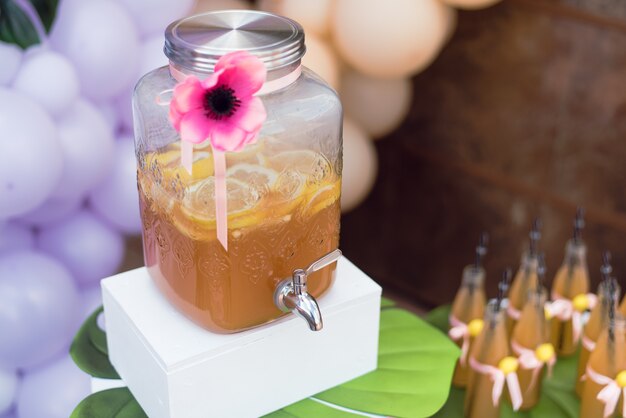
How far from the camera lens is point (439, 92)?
2.41 meters

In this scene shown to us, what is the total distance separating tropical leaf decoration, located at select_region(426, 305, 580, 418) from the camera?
1553 mm

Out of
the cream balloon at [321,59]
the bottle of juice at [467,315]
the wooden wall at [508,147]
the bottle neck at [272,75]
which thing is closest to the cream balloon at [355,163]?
the cream balloon at [321,59]

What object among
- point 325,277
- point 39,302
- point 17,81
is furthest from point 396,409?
point 17,81

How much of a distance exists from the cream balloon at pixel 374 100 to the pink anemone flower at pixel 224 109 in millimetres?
1125

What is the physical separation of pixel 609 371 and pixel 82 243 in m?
1.07

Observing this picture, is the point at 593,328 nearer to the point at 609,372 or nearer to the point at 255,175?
the point at 609,372

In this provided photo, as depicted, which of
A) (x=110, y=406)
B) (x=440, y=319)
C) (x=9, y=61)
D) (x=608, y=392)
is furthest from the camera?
(x=440, y=319)

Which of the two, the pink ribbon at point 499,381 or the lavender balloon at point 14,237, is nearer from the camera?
the pink ribbon at point 499,381

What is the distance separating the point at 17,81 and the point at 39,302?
0.43 metres

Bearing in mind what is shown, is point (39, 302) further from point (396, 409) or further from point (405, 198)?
point (405, 198)

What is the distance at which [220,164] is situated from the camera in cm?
105

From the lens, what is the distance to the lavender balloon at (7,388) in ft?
5.88

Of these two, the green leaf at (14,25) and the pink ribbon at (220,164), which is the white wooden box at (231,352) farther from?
the green leaf at (14,25)

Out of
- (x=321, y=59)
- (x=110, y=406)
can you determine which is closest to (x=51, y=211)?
(x=110, y=406)
